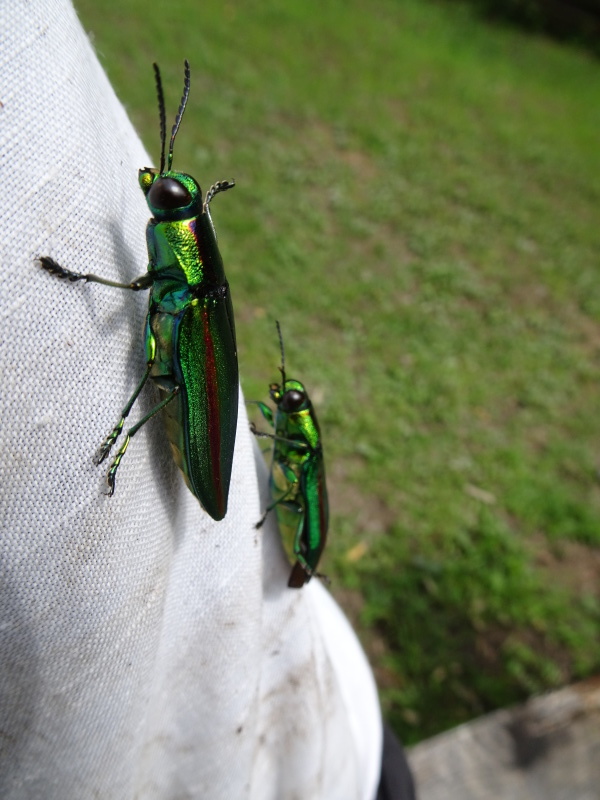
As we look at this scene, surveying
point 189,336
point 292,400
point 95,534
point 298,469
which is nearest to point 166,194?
point 189,336

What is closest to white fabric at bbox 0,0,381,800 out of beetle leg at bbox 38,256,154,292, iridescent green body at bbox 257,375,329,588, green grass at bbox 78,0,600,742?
beetle leg at bbox 38,256,154,292

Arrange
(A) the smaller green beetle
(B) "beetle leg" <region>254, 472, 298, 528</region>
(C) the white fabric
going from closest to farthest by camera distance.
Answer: (C) the white fabric
(B) "beetle leg" <region>254, 472, 298, 528</region>
(A) the smaller green beetle

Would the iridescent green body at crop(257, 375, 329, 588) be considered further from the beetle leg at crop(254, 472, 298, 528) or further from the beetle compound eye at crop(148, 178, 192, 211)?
the beetle compound eye at crop(148, 178, 192, 211)

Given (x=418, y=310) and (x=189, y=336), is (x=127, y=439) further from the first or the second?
(x=418, y=310)

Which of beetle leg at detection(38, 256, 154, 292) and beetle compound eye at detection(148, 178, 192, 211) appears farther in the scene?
beetle compound eye at detection(148, 178, 192, 211)

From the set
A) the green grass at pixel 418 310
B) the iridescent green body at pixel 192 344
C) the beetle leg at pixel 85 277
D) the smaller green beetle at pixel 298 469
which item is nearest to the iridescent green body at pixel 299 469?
the smaller green beetle at pixel 298 469

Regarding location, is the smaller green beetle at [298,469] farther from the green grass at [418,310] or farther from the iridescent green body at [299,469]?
the green grass at [418,310]

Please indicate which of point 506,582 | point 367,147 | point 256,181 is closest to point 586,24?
point 367,147
